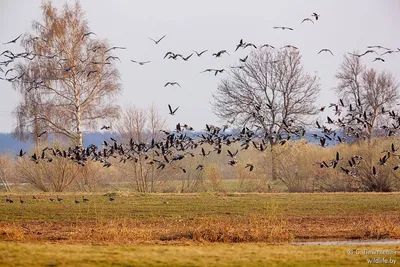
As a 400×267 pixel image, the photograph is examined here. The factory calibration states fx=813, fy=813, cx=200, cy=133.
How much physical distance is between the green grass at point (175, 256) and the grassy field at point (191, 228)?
26mm

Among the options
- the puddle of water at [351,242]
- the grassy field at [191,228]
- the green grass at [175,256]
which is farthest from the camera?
the puddle of water at [351,242]

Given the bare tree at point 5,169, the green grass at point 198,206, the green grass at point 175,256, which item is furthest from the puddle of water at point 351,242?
the bare tree at point 5,169

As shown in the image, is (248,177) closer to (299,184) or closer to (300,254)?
(299,184)

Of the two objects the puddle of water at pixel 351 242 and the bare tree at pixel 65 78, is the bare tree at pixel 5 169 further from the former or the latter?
the puddle of water at pixel 351 242

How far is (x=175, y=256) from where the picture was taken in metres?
21.6

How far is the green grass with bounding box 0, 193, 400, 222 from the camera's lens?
35.1m

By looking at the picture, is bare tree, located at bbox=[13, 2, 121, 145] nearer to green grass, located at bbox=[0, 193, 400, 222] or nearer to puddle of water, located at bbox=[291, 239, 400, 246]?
green grass, located at bbox=[0, 193, 400, 222]

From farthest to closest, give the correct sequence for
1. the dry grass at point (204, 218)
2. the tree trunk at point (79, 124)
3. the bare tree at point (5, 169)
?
the bare tree at point (5, 169) < the tree trunk at point (79, 124) < the dry grass at point (204, 218)

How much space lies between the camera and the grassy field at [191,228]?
842 inches

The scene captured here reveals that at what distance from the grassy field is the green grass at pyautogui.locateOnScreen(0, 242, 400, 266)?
1.0 inches

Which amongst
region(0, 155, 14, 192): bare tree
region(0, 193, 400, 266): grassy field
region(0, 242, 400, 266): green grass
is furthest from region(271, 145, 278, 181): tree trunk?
region(0, 242, 400, 266): green grass

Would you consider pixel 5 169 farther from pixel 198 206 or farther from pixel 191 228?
pixel 191 228

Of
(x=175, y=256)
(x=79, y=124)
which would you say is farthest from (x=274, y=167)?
(x=175, y=256)

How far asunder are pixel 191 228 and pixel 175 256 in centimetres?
803
